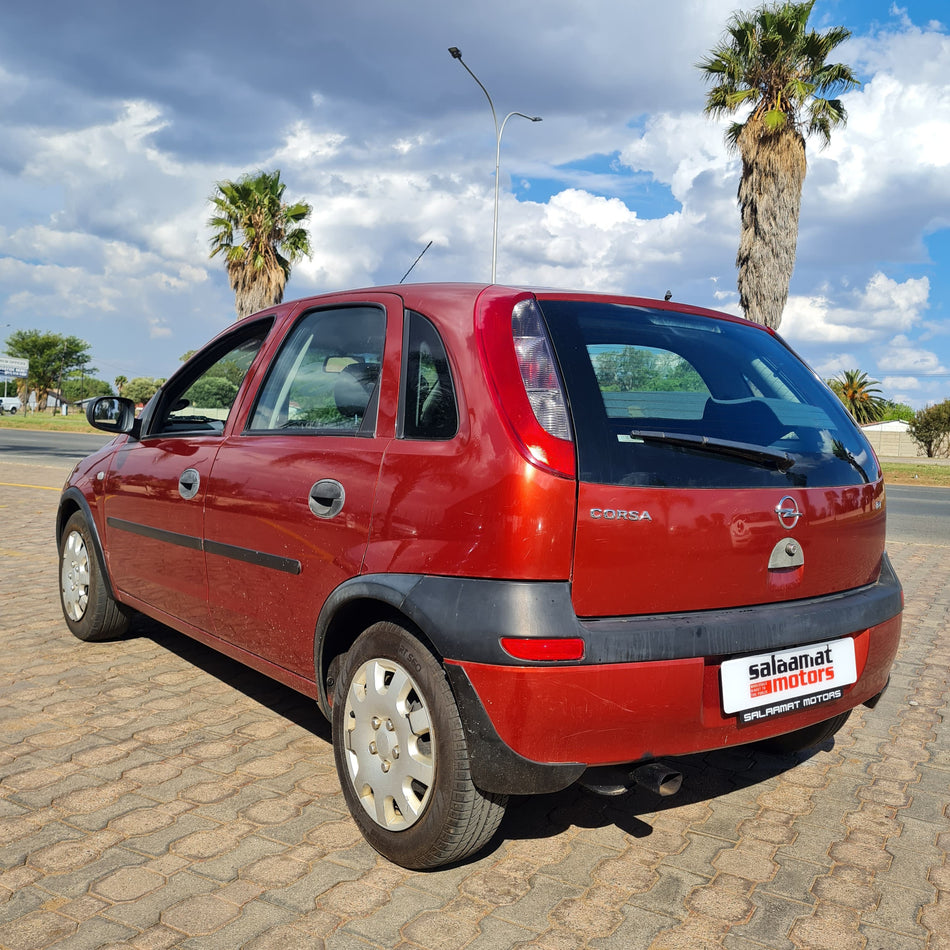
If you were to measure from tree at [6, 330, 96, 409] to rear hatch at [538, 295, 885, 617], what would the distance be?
268 feet

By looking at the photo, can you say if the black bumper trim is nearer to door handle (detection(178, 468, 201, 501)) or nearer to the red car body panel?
the red car body panel

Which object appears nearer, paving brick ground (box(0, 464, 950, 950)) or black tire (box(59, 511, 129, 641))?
paving brick ground (box(0, 464, 950, 950))

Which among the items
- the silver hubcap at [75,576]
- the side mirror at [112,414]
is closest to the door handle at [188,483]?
the side mirror at [112,414]

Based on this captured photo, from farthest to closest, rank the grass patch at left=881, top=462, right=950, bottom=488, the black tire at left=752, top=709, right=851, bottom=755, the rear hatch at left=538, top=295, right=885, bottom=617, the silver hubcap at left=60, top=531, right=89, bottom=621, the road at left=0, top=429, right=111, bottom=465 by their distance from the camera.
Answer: the grass patch at left=881, top=462, right=950, bottom=488, the road at left=0, top=429, right=111, bottom=465, the silver hubcap at left=60, top=531, right=89, bottom=621, the black tire at left=752, top=709, right=851, bottom=755, the rear hatch at left=538, top=295, right=885, bottom=617

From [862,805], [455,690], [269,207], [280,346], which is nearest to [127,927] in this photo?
[455,690]

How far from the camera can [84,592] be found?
4.92 m

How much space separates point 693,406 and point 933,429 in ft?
138

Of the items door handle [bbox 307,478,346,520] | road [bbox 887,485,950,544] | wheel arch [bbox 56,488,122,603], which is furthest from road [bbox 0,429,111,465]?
door handle [bbox 307,478,346,520]

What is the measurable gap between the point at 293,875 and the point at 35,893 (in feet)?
2.23

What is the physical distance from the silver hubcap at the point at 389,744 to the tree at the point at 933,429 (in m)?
42.3

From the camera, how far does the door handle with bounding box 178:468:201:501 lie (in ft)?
12.1

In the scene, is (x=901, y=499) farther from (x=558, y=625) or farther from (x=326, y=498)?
(x=558, y=625)

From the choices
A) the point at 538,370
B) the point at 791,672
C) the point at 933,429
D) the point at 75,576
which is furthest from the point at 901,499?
the point at 933,429

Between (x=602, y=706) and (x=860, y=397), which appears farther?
(x=860, y=397)
